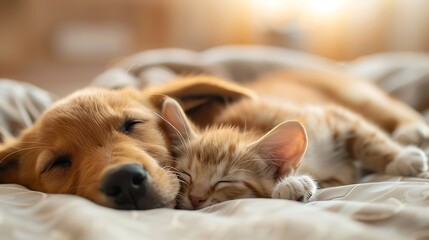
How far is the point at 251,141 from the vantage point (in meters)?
1.80

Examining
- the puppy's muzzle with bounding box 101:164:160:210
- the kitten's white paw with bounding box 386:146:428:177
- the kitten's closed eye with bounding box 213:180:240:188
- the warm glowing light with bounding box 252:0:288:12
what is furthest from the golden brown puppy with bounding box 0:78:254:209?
the warm glowing light with bounding box 252:0:288:12

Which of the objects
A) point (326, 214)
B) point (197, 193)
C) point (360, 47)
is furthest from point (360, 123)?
point (360, 47)

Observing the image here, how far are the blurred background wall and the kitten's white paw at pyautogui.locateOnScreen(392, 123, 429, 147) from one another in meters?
2.55

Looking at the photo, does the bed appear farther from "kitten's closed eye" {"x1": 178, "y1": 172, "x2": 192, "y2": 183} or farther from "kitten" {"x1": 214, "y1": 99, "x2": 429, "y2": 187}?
"kitten's closed eye" {"x1": 178, "y1": 172, "x2": 192, "y2": 183}

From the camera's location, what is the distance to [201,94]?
7.05 feet

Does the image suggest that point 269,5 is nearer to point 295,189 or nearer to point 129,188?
point 295,189

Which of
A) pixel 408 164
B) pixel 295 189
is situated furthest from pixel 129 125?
pixel 408 164

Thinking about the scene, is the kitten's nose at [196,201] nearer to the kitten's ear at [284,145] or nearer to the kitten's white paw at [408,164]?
the kitten's ear at [284,145]

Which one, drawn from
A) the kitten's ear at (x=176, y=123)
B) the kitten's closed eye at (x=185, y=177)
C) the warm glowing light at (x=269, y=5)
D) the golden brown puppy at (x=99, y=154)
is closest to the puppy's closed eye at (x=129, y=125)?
the golden brown puppy at (x=99, y=154)

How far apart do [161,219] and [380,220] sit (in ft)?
1.67

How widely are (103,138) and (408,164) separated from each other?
1.00m

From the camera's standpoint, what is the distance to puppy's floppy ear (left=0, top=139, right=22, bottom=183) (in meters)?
1.81

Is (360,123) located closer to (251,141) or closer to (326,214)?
(251,141)

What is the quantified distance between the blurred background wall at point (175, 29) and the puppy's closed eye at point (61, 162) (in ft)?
10.2
